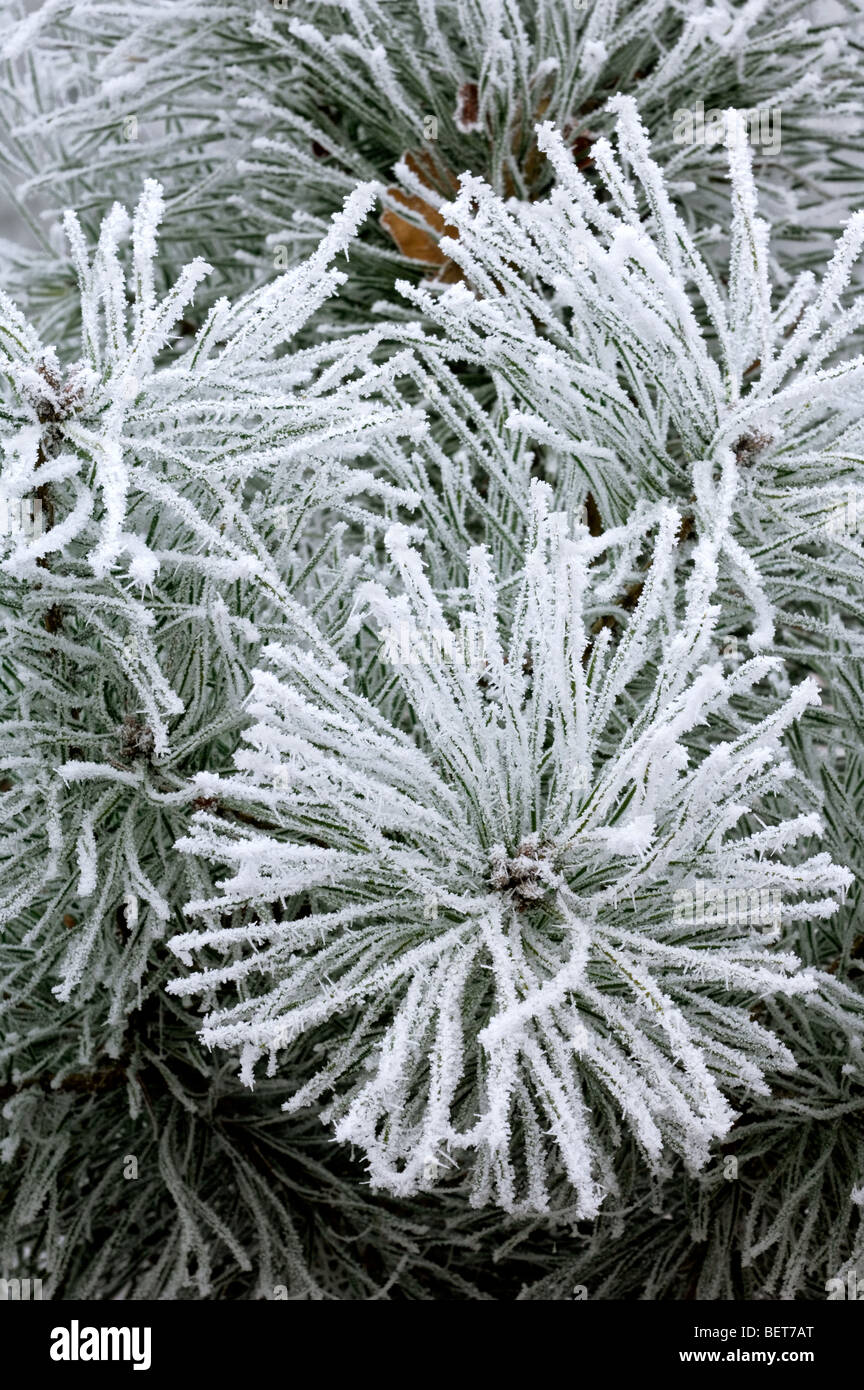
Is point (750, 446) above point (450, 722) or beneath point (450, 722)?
above

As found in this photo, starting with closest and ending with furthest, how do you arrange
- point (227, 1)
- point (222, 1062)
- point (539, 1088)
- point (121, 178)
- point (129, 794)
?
point (539, 1088) → point (129, 794) → point (222, 1062) → point (227, 1) → point (121, 178)

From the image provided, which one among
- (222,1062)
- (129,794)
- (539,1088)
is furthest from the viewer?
(222,1062)

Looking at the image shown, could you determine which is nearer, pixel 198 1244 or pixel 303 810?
pixel 303 810

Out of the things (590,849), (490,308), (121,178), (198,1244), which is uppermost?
(121,178)

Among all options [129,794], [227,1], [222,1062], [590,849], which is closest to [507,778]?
[590,849]

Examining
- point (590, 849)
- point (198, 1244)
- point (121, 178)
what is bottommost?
point (198, 1244)

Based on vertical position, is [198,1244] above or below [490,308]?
below

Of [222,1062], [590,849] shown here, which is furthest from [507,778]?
[222,1062]

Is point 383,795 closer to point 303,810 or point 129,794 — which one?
point 303,810

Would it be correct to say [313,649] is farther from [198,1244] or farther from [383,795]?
[198,1244]
